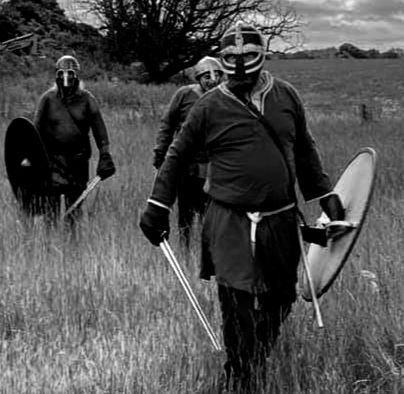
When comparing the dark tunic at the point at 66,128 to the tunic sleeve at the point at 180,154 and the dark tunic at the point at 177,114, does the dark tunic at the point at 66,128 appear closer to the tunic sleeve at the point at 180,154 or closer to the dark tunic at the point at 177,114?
the dark tunic at the point at 177,114

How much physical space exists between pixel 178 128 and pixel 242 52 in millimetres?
3400

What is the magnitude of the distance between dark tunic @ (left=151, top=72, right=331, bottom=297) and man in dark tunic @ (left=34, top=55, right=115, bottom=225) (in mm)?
3744

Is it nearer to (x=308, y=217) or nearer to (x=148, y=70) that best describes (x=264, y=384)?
(x=308, y=217)

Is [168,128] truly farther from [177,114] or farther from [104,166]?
[104,166]

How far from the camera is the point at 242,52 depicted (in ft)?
14.3

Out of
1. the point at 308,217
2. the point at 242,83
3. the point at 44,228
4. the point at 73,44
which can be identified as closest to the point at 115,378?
the point at 242,83

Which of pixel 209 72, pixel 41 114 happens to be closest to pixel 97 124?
pixel 41 114

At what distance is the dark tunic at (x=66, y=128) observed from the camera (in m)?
8.16

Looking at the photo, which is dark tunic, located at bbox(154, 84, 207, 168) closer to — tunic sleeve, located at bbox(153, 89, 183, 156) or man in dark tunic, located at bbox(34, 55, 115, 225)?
tunic sleeve, located at bbox(153, 89, 183, 156)

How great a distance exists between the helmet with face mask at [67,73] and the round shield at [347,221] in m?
3.58

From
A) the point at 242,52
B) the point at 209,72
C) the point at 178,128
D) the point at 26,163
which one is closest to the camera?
the point at 242,52

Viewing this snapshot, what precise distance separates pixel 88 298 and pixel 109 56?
31.5 meters

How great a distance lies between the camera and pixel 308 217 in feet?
29.6

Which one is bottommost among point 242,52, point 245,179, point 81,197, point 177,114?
point 81,197
